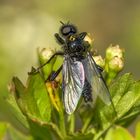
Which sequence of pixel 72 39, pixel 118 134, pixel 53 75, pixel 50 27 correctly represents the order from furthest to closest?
pixel 50 27
pixel 72 39
pixel 53 75
pixel 118 134

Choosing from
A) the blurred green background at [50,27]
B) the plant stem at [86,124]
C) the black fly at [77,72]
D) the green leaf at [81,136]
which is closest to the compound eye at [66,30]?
the black fly at [77,72]

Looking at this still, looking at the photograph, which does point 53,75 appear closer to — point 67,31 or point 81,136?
point 81,136

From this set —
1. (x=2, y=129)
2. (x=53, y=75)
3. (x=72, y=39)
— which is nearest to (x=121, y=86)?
(x=53, y=75)

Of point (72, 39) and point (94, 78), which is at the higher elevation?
point (72, 39)

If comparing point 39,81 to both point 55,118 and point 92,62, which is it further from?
point 92,62

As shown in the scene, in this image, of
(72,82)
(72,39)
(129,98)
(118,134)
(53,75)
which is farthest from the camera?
(72,39)

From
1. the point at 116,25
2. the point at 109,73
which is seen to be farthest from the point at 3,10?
the point at 109,73

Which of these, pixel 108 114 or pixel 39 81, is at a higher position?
pixel 39 81
